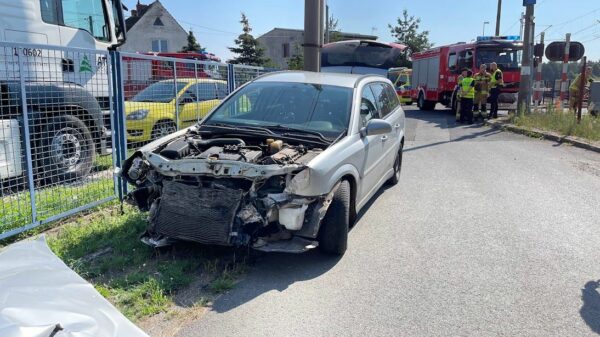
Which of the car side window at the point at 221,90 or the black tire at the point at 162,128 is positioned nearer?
the black tire at the point at 162,128

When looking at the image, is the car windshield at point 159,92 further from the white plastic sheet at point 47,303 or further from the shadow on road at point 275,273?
the white plastic sheet at point 47,303

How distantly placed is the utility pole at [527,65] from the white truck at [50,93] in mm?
12554

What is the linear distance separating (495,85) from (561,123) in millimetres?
2912

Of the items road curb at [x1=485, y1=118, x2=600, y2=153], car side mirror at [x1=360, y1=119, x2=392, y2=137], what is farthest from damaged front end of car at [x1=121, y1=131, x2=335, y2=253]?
road curb at [x1=485, y1=118, x2=600, y2=153]

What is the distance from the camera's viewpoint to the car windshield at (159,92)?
663cm

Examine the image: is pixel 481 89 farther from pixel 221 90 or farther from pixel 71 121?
pixel 71 121

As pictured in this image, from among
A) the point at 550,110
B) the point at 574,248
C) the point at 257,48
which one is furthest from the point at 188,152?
the point at 257,48

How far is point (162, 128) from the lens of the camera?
7.08m

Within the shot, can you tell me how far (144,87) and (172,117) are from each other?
0.88 m

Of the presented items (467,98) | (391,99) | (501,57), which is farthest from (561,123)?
(391,99)

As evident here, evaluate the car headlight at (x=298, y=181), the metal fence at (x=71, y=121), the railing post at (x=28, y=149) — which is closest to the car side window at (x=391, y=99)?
the metal fence at (x=71, y=121)

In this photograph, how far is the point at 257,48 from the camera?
136ft

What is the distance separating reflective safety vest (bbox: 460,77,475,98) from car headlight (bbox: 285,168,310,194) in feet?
40.1

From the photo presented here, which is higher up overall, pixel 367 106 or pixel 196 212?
pixel 367 106
